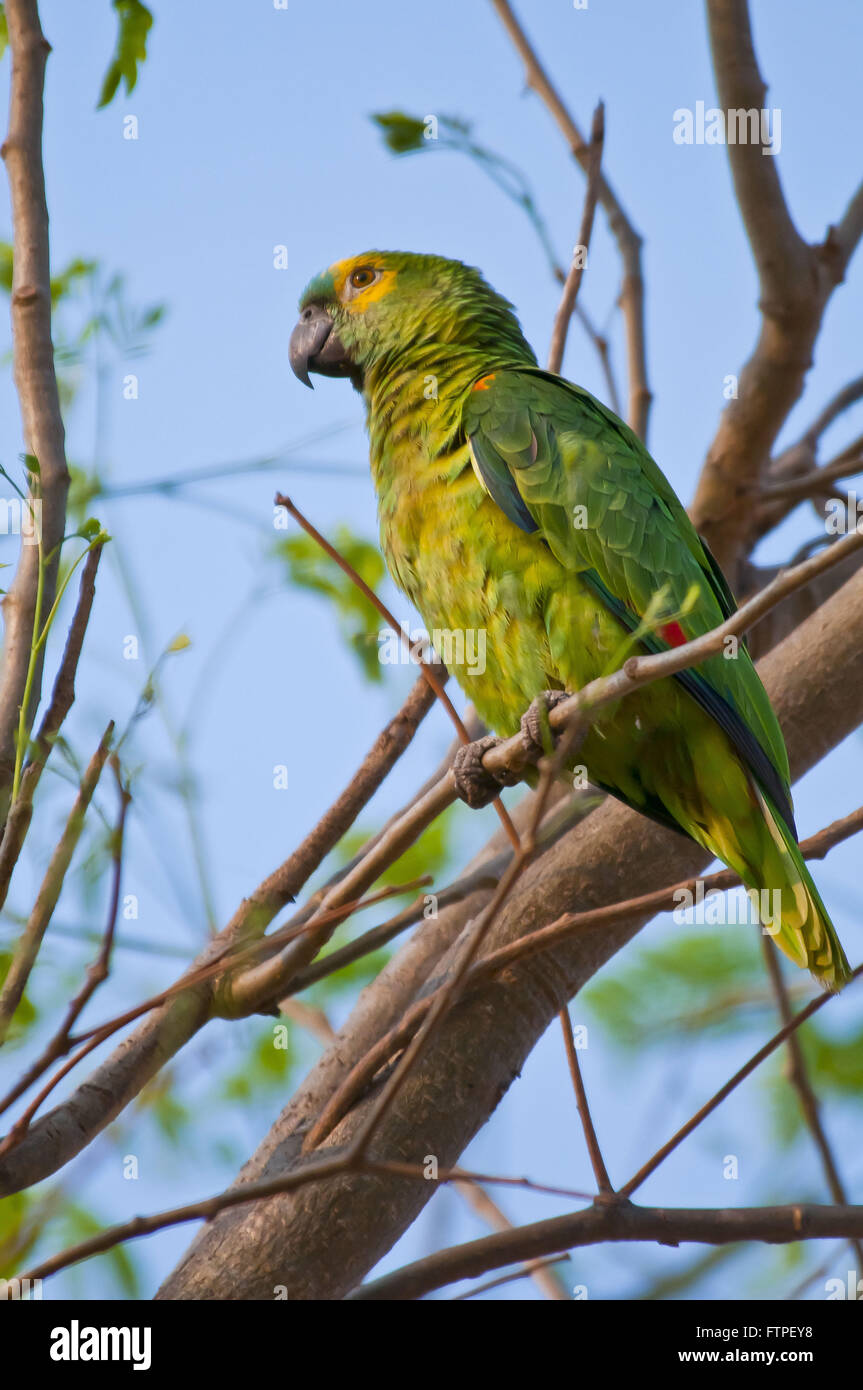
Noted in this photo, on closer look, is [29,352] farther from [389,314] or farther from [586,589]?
[389,314]

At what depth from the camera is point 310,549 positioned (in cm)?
374

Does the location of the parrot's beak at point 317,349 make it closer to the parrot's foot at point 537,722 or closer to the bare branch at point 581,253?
the bare branch at point 581,253

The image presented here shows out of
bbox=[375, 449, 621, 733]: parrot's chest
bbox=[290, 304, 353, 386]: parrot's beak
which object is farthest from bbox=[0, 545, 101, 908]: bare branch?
bbox=[290, 304, 353, 386]: parrot's beak

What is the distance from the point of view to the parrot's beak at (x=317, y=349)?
14.5 feet

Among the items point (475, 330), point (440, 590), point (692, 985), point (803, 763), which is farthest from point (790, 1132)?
point (475, 330)

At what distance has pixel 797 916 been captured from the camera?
10.1 feet

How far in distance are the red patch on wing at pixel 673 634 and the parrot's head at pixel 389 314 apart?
126cm

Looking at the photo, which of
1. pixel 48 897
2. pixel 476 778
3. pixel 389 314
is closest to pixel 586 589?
pixel 476 778

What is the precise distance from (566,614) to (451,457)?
0.63 metres

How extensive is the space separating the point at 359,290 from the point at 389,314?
274mm

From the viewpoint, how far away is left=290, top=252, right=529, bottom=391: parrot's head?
13.4 feet

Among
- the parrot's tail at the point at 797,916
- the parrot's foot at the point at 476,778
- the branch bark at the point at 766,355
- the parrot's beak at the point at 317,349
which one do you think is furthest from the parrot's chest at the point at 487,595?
the branch bark at the point at 766,355

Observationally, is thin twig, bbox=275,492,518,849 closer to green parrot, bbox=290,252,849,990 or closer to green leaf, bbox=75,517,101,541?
green leaf, bbox=75,517,101,541

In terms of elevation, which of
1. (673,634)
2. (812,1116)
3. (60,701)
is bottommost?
(812,1116)
